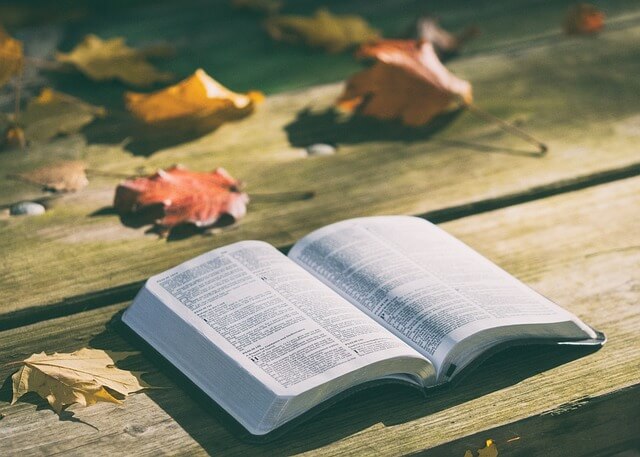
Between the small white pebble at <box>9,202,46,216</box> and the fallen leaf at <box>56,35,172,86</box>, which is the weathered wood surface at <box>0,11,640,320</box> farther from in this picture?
the fallen leaf at <box>56,35,172,86</box>

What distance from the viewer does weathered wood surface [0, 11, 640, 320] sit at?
4.84 feet

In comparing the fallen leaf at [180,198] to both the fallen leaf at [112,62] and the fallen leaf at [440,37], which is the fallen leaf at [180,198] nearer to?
the fallen leaf at [112,62]

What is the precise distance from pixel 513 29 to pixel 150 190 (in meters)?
1.11

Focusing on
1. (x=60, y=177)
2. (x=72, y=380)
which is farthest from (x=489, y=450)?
(x=60, y=177)

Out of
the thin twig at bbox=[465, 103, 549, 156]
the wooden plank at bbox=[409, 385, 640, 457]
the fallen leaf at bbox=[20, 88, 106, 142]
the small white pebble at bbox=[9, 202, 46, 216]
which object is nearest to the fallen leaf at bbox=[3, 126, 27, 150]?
the fallen leaf at bbox=[20, 88, 106, 142]

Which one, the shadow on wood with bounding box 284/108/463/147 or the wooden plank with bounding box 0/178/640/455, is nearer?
the wooden plank with bounding box 0/178/640/455

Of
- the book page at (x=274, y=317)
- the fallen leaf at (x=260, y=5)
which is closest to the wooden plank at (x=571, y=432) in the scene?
the book page at (x=274, y=317)

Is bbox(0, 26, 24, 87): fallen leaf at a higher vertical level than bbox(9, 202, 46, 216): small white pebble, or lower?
higher

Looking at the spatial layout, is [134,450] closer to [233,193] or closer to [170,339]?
[170,339]

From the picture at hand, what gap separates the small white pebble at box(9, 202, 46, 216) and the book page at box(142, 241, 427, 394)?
16.9 inches

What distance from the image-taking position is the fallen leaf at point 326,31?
90.1 inches

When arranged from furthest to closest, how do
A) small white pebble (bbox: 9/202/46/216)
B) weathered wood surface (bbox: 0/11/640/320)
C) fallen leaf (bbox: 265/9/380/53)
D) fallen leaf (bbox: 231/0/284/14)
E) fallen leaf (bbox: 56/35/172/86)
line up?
fallen leaf (bbox: 231/0/284/14) < fallen leaf (bbox: 265/9/380/53) < fallen leaf (bbox: 56/35/172/86) < small white pebble (bbox: 9/202/46/216) < weathered wood surface (bbox: 0/11/640/320)

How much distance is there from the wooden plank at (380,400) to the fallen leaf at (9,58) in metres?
0.72

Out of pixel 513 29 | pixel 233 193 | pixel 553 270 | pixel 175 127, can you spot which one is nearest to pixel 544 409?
pixel 553 270
